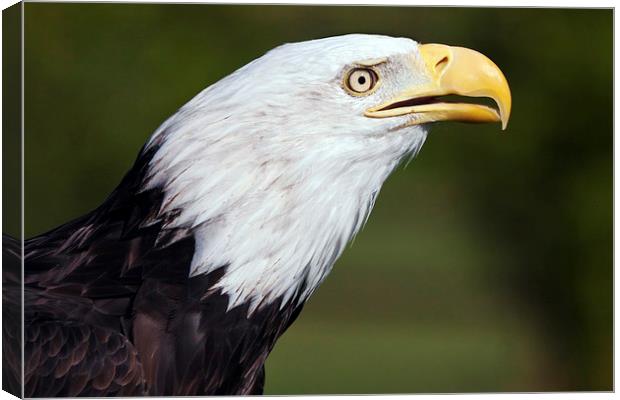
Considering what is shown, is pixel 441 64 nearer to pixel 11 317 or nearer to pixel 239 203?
pixel 239 203

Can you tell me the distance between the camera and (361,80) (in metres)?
4.87

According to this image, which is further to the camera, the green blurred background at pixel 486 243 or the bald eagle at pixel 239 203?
the green blurred background at pixel 486 243

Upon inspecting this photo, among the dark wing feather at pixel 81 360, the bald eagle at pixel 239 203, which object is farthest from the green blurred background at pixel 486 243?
the dark wing feather at pixel 81 360

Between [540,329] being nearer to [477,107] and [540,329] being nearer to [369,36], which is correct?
[477,107]

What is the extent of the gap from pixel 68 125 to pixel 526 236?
2023 mm

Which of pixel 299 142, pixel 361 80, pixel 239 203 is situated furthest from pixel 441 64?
pixel 239 203

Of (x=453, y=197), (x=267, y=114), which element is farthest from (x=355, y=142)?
(x=453, y=197)

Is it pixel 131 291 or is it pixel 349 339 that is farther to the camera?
pixel 349 339

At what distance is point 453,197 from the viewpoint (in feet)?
18.2

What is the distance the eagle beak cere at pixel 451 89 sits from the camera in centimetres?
484

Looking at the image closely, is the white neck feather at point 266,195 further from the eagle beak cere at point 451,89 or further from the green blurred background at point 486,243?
the green blurred background at point 486,243

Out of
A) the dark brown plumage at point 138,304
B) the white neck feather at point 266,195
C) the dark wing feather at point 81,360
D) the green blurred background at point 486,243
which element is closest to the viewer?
the dark wing feather at point 81,360

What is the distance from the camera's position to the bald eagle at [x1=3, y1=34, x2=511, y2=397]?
4.85 m

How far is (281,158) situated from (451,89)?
699 millimetres
